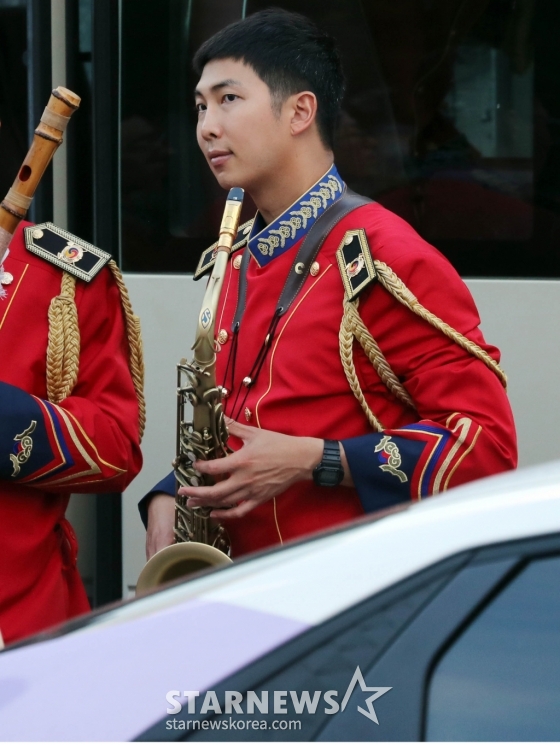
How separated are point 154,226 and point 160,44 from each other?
0.50 meters

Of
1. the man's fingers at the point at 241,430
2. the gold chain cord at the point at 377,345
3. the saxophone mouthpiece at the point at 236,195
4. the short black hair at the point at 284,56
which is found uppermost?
the short black hair at the point at 284,56

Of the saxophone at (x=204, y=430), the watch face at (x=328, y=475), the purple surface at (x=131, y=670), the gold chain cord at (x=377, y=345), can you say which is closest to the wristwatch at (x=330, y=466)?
the watch face at (x=328, y=475)

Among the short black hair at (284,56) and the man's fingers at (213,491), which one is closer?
the man's fingers at (213,491)

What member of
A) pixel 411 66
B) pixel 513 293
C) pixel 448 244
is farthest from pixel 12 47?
pixel 513 293

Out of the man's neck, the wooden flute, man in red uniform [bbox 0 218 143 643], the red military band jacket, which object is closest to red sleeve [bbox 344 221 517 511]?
the red military band jacket

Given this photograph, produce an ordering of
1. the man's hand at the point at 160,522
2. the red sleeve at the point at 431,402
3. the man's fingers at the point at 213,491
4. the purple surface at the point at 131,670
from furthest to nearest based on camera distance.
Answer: the man's hand at the point at 160,522
the man's fingers at the point at 213,491
the red sleeve at the point at 431,402
the purple surface at the point at 131,670

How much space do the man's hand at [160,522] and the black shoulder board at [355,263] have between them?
61cm

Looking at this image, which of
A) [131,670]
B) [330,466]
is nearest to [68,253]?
[330,466]

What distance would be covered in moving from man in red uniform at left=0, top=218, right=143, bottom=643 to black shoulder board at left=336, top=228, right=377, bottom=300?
46 cm

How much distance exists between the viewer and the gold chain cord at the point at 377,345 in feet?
7.02

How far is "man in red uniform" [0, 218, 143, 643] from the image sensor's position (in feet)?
7.38

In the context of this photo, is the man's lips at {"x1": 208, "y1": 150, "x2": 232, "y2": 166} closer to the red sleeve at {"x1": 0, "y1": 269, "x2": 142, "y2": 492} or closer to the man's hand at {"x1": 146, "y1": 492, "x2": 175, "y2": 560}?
the red sleeve at {"x1": 0, "y1": 269, "x2": 142, "y2": 492}

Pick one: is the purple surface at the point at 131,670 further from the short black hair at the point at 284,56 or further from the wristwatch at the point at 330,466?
the short black hair at the point at 284,56

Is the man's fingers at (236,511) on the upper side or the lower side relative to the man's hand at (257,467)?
lower
